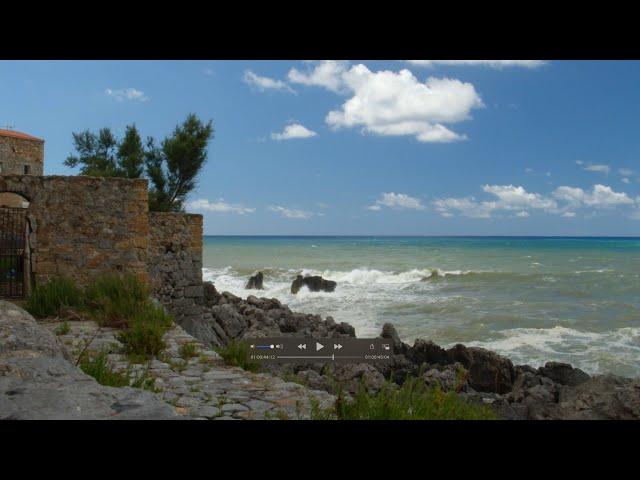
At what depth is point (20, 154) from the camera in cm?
2647

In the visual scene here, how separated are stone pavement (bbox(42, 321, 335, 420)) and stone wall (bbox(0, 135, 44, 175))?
23.7 metres

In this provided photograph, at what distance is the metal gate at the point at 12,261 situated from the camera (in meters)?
8.63

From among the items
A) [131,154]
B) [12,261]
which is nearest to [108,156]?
[131,154]

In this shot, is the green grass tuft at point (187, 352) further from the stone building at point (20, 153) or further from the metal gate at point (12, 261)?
the stone building at point (20, 153)

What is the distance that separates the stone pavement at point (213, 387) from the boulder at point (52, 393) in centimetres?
103

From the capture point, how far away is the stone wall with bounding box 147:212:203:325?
1207 cm

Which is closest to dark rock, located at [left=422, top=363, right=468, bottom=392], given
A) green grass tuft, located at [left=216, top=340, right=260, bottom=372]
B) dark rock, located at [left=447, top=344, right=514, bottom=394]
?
dark rock, located at [left=447, top=344, right=514, bottom=394]

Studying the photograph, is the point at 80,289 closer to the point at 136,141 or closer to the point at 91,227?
the point at 91,227

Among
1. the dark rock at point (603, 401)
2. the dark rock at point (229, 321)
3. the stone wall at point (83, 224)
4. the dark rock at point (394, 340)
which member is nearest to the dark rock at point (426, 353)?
the dark rock at point (394, 340)

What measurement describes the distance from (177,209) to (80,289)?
38.5ft

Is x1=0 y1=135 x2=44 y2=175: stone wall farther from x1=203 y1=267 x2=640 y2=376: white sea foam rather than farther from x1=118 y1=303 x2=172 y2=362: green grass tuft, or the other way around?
x1=118 y1=303 x2=172 y2=362: green grass tuft

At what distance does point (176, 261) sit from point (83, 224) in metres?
3.72

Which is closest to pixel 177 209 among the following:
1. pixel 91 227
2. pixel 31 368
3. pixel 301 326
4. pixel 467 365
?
pixel 301 326
